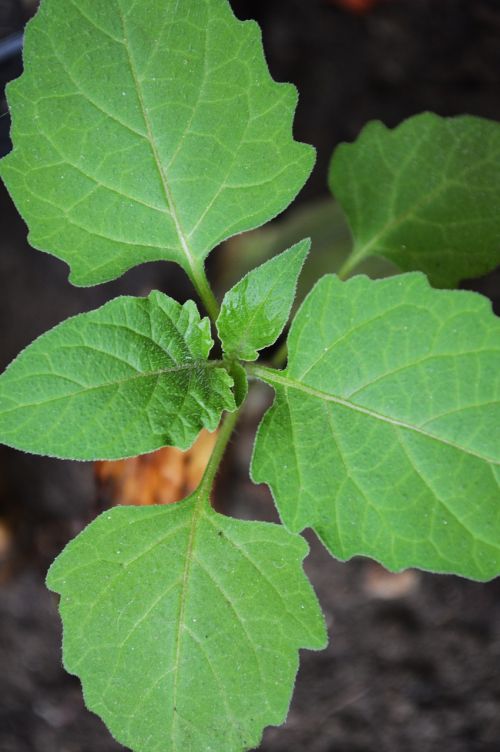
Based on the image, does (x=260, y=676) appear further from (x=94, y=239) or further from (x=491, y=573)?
(x=94, y=239)

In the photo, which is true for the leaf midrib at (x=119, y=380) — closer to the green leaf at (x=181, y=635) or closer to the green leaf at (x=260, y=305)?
the green leaf at (x=260, y=305)

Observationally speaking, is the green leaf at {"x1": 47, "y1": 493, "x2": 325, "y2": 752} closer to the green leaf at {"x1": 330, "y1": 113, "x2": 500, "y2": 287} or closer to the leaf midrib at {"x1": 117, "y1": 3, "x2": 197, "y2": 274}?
the leaf midrib at {"x1": 117, "y1": 3, "x2": 197, "y2": 274}

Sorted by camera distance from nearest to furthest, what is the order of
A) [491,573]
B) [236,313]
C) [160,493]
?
[491,573] → [236,313] → [160,493]

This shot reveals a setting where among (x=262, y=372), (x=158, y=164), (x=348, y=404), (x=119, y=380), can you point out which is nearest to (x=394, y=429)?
(x=348, y=404)

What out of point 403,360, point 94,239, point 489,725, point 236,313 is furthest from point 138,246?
point 489,725

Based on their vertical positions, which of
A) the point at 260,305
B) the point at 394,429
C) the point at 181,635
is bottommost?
the point at 181,635

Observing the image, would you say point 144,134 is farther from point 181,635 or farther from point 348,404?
point 181,635

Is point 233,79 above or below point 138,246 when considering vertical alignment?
above

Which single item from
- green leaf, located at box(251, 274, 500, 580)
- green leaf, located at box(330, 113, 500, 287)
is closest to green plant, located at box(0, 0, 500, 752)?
green leaf, located at box(251, 274, 500, 580)
